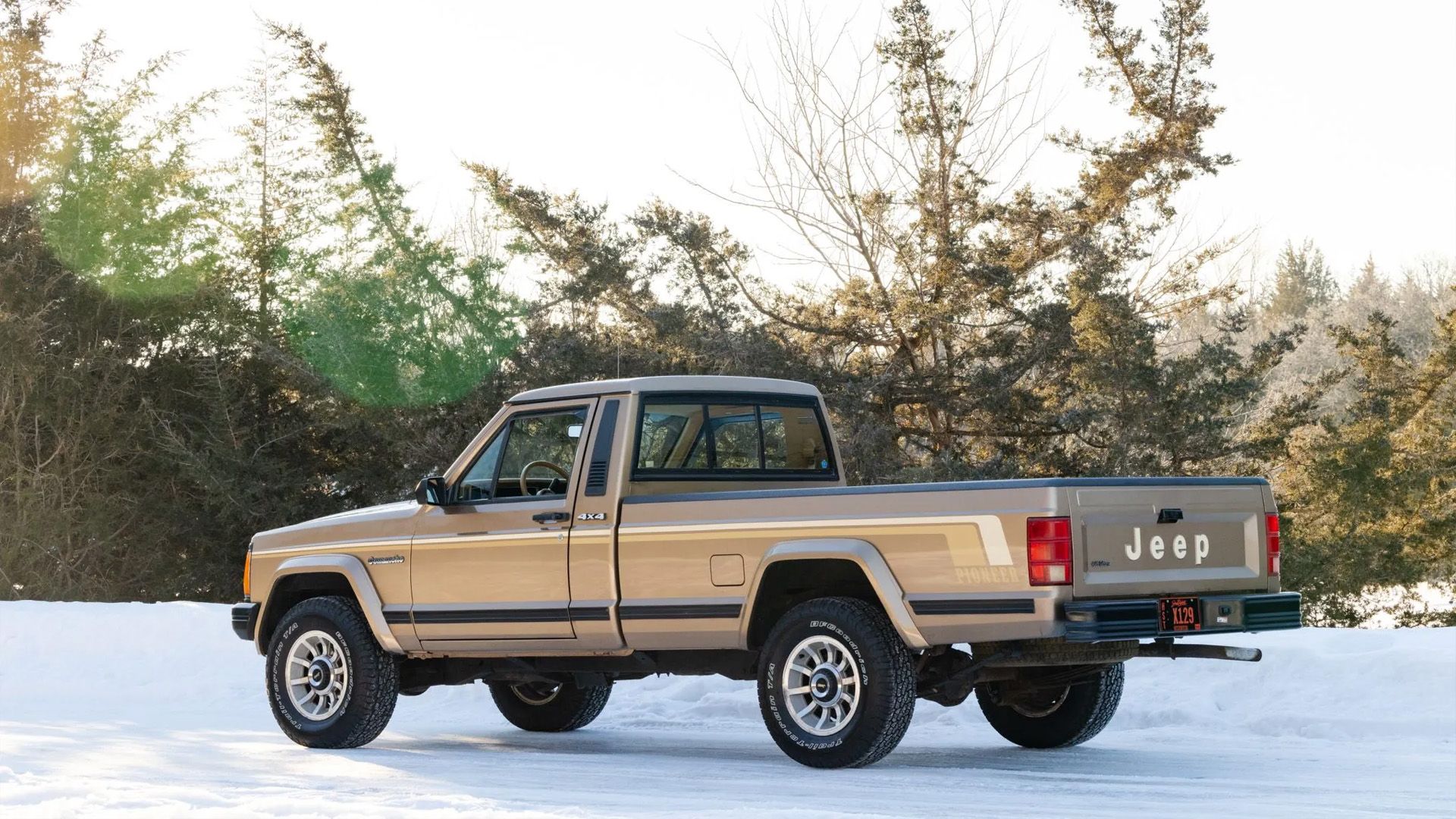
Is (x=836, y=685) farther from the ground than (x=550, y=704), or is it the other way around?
(x=836, y=685)

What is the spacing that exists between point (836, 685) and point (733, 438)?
186cm

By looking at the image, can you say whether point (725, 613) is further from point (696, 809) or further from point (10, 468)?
point (10, 468)

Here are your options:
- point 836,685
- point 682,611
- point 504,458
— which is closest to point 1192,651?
point 836,685

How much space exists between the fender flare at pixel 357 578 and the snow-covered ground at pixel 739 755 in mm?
682

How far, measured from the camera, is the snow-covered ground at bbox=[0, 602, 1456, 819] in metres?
7.25

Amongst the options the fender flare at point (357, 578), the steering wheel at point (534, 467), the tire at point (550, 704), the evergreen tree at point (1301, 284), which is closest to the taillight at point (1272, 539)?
the steering wheel at point (534, 467)

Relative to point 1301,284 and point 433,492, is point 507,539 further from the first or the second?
point 1301,284

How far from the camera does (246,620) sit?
34.4 ft

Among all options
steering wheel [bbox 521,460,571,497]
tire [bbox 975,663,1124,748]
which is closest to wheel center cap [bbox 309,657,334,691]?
steering wheel [bbox 521,460,571,497]

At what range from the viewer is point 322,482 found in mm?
27766

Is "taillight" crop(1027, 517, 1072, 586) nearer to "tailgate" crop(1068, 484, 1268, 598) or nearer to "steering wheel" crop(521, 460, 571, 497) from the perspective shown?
"tailgate" crop(1068, 484, 1268, 598)

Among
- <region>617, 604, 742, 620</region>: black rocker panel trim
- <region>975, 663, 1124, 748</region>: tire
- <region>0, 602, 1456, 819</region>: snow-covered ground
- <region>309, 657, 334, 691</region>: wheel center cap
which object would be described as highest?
<region>617, 604, 742, 620</region>: black rocker panel trim

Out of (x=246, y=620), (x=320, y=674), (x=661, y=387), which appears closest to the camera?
(x=661, y=387)

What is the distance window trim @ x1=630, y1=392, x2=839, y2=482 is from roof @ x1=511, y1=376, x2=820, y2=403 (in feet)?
0.09
